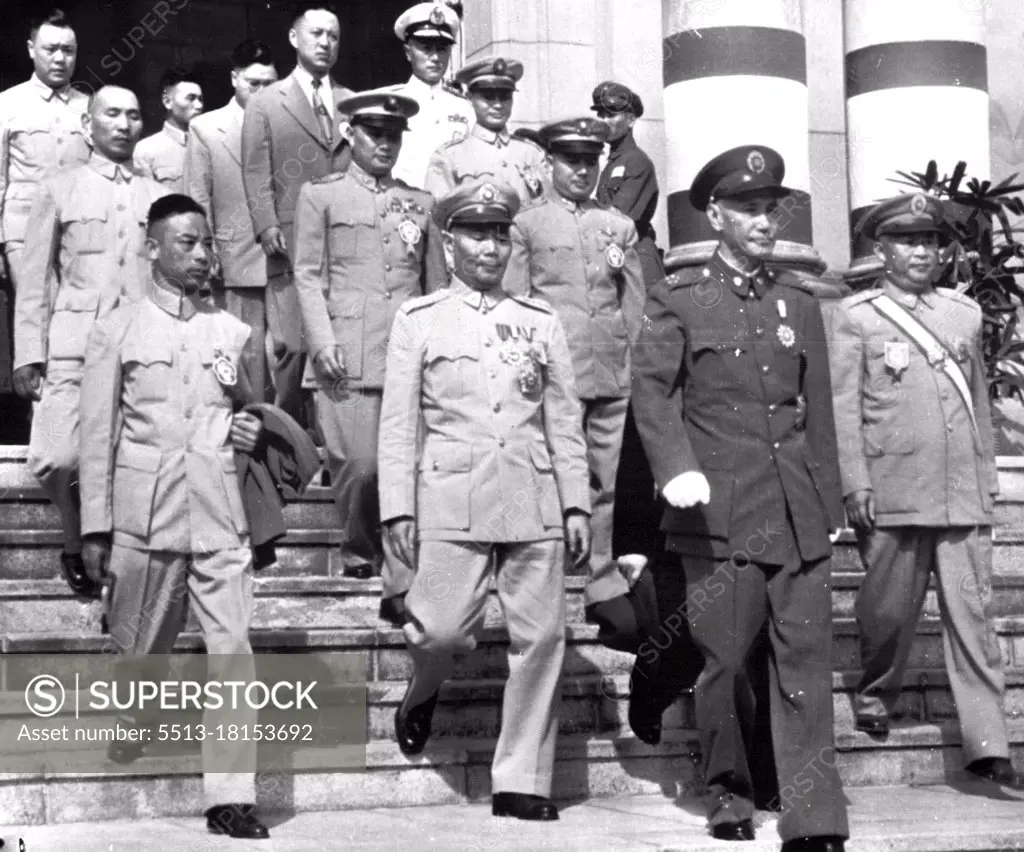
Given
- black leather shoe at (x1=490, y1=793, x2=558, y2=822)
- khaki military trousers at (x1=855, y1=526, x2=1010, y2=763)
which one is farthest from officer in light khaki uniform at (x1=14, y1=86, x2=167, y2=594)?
khaki military trousers at (x1=855, y1=526, x2=1010, y2=763)

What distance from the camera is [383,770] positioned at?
28.9ft

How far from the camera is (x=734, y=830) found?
8.12 metres

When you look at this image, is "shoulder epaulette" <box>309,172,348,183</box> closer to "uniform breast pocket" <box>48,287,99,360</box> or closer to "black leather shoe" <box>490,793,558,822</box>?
"uniform breast pocket" <box>48,287,99,360</box>

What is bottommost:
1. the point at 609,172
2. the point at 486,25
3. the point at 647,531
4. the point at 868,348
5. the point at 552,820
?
the point at 552,820

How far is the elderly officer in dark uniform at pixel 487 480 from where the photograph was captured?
860 centimetres

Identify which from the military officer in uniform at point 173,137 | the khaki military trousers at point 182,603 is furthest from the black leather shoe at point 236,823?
the military officer in uniform at point 173,137

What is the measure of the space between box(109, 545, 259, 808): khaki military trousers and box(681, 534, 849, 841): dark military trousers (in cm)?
148

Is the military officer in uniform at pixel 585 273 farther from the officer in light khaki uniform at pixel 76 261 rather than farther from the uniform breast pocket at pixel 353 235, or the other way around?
the officer in light khaki uniform at pixel 76 261

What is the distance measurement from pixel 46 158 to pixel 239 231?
3.03 ft

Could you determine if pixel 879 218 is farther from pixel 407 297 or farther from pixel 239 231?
pixel 239 231

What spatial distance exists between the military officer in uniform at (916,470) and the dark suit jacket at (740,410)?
1.04 meters

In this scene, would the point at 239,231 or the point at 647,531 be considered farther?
the point at 239,231

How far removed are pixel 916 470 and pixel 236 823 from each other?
3.06 meters

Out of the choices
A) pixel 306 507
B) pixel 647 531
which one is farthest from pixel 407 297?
pixel 647 531
